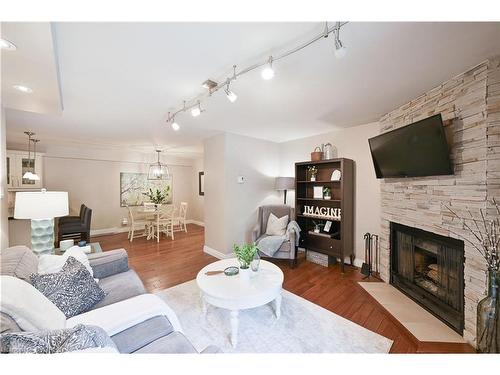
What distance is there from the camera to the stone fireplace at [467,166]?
1528 mm

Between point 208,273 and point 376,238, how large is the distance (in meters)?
2.56

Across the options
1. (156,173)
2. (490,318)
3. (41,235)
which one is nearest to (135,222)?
(156,173)

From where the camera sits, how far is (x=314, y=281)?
2.75 metres

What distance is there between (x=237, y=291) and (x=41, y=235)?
7.30 ft

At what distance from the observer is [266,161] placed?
423 centimetres

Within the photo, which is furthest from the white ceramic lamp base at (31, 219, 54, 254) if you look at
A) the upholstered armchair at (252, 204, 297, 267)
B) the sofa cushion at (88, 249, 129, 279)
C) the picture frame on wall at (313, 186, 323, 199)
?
the picture frame on wall at (313, 186, 323, 199)

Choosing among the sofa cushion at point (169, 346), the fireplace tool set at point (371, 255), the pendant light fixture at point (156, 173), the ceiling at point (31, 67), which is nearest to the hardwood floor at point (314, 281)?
the fireplace tool set at point (371, 255)

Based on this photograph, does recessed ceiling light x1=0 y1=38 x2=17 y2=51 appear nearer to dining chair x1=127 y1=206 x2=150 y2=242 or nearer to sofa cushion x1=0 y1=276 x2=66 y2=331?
sofa cushion x1=0 y1=276 x2=66 y2=331

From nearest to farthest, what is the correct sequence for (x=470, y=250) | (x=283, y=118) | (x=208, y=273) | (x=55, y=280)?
(x=55, y=280)
(x=470, y=250)
(x=208, y=273)
(x=283, y=118)

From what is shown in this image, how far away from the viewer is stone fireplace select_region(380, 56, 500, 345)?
1528mm

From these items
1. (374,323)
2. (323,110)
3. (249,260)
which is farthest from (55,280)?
(323,110)

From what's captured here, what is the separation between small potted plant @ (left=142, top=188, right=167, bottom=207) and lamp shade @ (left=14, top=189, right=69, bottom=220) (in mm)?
4062

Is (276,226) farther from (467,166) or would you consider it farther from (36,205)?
(36,205)

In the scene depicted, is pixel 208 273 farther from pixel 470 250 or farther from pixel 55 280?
pixel 470 250
